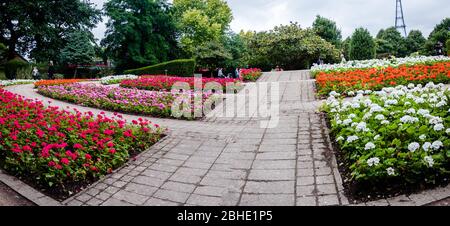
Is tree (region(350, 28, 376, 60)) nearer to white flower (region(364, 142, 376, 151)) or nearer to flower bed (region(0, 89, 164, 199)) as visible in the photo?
flower bed (region(0, 89, 164, 199))

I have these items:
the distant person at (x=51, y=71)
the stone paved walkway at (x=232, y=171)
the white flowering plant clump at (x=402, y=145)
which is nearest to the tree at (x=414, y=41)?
the distant person at (x=51, y=71)

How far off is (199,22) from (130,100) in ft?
79.0

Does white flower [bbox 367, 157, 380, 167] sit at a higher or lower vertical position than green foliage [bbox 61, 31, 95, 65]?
lower

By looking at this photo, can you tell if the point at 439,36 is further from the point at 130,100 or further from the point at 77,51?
the point at 130,100

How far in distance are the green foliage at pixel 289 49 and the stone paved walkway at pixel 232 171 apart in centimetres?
1871

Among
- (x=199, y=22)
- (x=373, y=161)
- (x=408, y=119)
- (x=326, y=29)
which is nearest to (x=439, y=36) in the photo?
(x=326, y=29)

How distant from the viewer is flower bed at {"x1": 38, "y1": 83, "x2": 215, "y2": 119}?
765cm

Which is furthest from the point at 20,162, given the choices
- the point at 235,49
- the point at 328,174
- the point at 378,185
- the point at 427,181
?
the point at 235,49

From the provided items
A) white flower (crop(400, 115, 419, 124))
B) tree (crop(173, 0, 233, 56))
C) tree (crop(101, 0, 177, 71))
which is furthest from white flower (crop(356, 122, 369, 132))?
tree (crop(173, 0, 233, 56))

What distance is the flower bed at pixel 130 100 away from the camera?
7.65 m

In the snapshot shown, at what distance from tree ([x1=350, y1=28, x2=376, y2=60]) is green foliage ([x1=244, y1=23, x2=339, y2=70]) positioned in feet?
16.6

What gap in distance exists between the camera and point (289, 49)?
23.6 m
